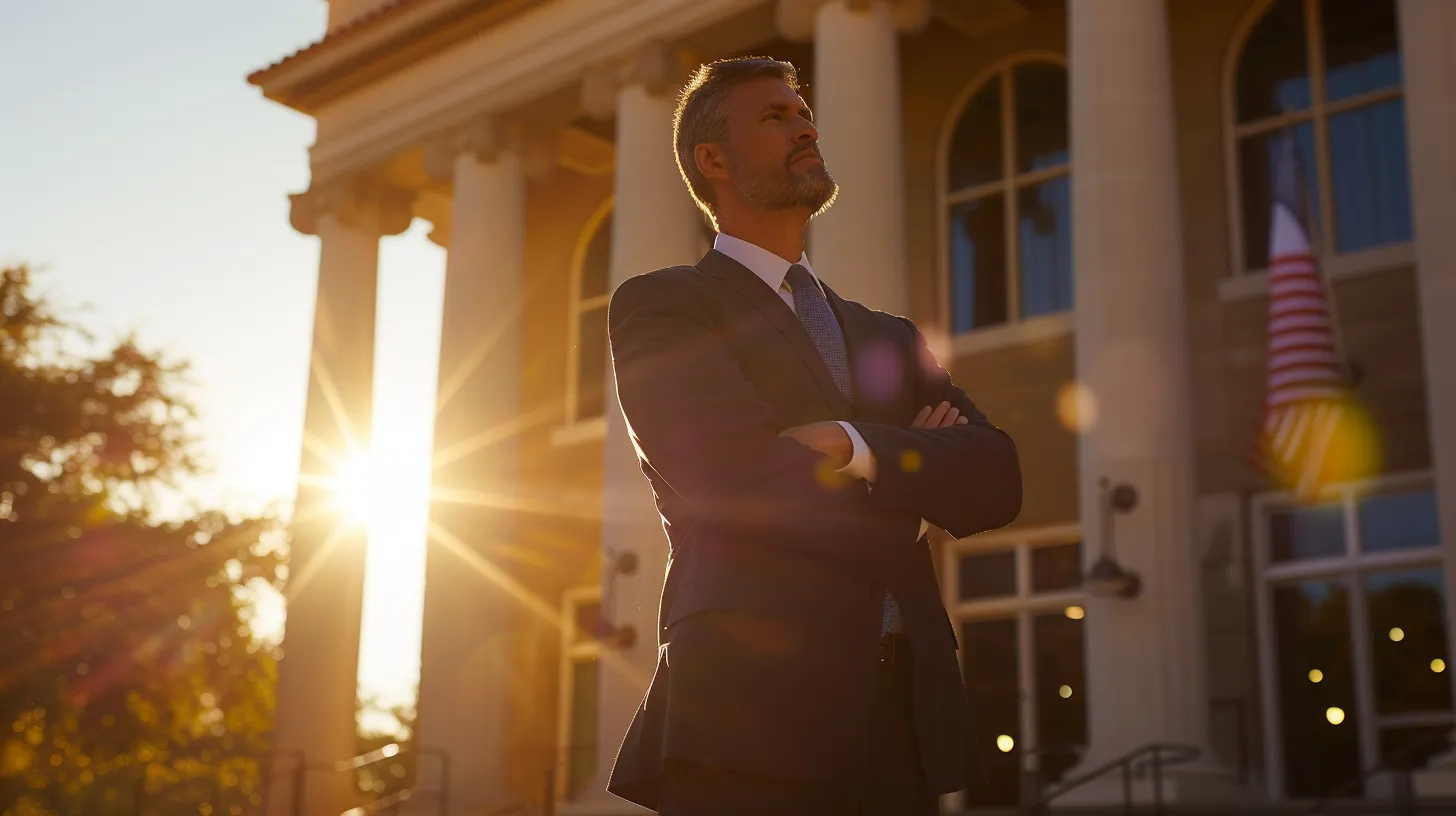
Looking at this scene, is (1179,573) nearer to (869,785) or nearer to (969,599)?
(969,599)

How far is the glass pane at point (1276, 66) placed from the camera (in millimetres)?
18672

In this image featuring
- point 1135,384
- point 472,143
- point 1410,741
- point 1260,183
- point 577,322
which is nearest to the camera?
point 1135,384

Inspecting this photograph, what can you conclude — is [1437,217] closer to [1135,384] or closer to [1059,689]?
[1135,384]

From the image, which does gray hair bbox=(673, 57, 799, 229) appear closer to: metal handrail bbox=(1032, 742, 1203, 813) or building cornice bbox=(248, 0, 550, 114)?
metal handrail bbox=(1032, 742, 1203, 813)

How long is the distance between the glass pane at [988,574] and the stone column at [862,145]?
3.59 m

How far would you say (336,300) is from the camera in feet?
81.8

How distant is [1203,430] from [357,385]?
12.2 metres

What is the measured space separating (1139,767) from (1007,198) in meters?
8.66

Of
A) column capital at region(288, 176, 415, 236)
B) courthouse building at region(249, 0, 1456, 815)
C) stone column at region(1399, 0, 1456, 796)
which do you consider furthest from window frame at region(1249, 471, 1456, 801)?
column capital at region(288, 176, 415, 236)

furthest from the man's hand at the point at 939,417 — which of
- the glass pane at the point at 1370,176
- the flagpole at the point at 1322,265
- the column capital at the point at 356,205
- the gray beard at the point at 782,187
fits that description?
the column capital at the point at 356,205

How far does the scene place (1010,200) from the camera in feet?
68.1

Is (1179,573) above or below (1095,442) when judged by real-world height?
below

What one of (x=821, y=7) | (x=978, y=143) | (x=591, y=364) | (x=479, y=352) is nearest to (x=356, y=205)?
(x=591, y=364)

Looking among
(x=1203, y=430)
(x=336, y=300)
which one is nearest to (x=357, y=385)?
(x=336, y=300)
